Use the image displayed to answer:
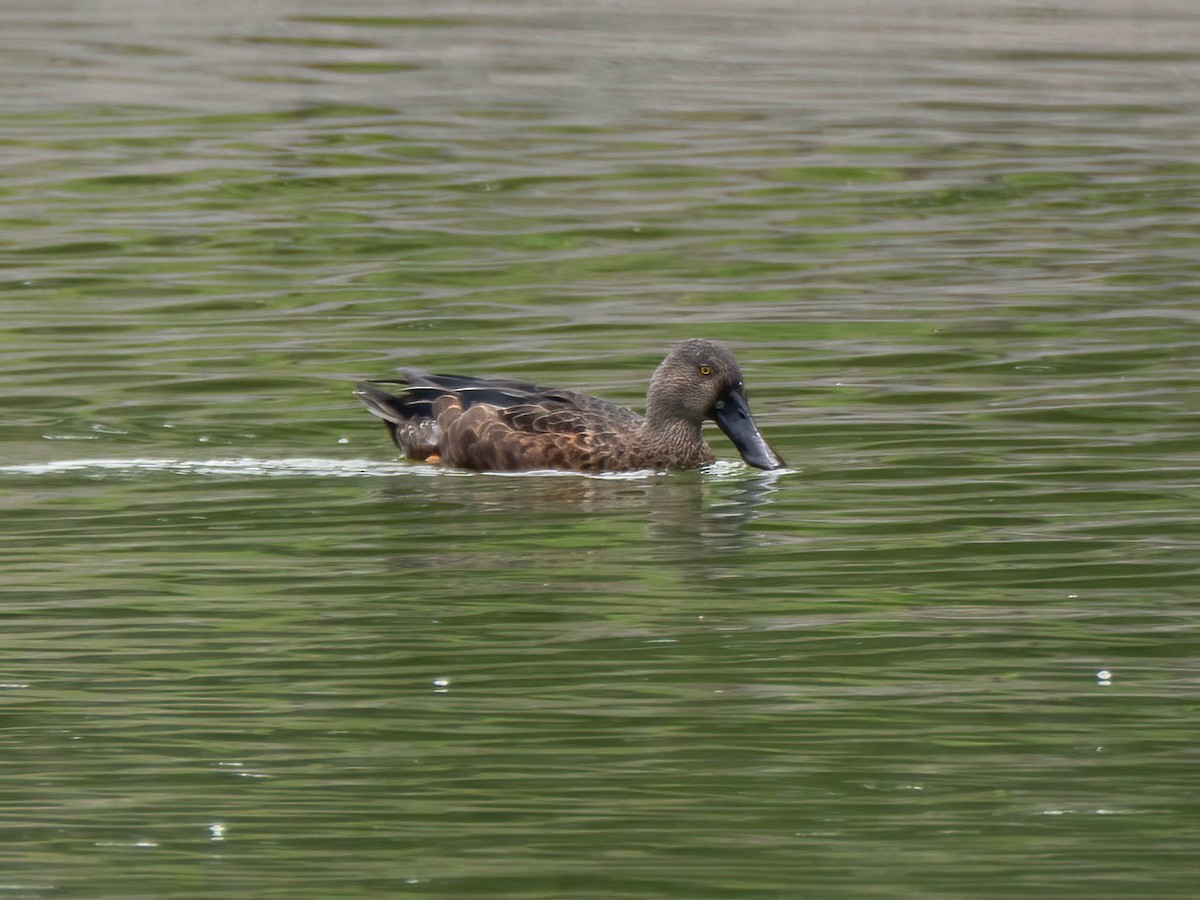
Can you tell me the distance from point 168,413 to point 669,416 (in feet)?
7.91

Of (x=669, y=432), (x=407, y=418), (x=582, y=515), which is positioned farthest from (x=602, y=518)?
(x=407, y=418)

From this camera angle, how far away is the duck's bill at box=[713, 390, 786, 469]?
433 inches

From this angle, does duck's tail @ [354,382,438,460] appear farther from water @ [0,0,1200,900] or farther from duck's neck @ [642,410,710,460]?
duck's neck @ [642,410,710,460]

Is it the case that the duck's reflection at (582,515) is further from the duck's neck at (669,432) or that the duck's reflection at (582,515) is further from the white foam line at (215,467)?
the white foam line at (215,467)

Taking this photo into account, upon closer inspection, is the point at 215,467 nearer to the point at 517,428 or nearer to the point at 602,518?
the point at 517,428

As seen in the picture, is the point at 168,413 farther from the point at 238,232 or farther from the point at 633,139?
the point at 633,139

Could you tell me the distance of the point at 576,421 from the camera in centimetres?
1120

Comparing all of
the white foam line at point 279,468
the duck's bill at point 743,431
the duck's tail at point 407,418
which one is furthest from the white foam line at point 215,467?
the duck's bill at point 743,431

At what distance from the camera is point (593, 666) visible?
7848 millimetres

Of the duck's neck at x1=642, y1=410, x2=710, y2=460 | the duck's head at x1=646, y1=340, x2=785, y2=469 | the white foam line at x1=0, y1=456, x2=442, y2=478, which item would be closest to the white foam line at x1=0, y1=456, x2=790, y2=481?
the white foam line at x1=0, y1=456, x2=442, y2=478

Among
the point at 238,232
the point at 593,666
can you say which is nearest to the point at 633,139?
the point at 238,232

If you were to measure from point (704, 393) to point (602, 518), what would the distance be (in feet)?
3.80

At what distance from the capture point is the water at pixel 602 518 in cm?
637

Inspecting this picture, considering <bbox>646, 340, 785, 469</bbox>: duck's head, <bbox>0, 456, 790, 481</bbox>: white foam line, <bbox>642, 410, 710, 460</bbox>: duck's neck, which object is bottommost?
<bbox>0, 456, 790, 481</bbox>: white foam line
